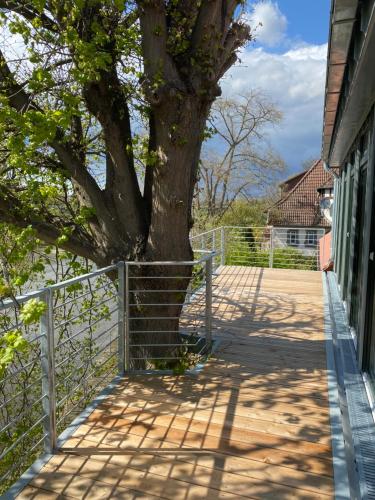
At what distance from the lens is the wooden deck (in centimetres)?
225

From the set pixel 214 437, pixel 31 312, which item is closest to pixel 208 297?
pixel 214 437

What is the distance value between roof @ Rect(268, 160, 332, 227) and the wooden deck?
18930mm

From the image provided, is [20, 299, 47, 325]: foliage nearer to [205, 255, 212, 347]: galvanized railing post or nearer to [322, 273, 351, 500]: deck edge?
[322, 273, 351, 500]: deck edge

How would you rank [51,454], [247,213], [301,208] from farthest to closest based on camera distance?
[301,208], [247,213], [51,454]

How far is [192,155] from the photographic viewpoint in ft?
12.8

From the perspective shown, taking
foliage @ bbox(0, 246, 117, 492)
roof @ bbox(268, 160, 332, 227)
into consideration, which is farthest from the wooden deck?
roof @ bbox(268, 160, 332, 227)

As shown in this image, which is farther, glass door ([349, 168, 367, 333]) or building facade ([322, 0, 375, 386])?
glass door ([349, 168, 367, 333])

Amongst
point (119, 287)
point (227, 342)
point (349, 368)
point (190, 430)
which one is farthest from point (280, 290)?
point (190, 430)

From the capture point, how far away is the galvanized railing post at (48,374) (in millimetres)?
2533

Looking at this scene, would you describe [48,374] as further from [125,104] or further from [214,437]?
[125,104]

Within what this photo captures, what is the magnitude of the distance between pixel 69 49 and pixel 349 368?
3.84 metres

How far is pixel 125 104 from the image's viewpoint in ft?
13.2

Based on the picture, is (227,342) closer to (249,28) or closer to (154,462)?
(154,462)

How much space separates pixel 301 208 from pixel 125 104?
799 inches
